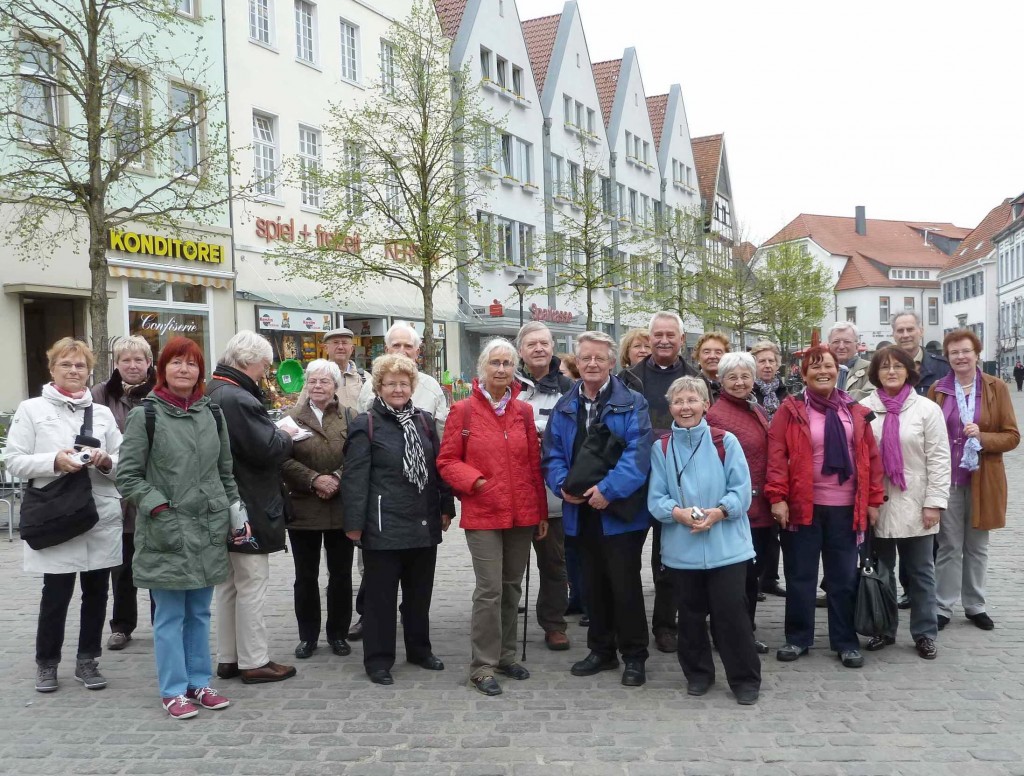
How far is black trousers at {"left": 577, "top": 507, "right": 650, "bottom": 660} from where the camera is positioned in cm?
529

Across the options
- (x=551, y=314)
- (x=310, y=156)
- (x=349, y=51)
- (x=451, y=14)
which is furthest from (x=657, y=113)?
(x=310, y=156)

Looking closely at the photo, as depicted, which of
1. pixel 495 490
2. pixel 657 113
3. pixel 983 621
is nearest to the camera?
pixel 495 490

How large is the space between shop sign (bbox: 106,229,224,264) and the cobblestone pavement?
1258cm

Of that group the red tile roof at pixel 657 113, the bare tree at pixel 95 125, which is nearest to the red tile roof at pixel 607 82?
the red tile roof at pixel 657 113

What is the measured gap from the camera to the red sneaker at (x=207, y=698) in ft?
16.0

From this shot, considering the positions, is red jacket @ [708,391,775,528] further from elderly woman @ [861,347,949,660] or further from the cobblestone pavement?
the cobblestone pavement

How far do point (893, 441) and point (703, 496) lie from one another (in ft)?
4.70

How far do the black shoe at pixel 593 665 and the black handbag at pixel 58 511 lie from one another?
2814mm

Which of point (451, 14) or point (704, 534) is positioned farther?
point (451, 14)

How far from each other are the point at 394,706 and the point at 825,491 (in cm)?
271

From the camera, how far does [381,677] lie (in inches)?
209

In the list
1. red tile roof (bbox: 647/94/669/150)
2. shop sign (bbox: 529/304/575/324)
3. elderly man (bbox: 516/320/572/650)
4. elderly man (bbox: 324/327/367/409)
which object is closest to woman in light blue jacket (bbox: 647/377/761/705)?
elderly man (bbox: 516/320/572/650)

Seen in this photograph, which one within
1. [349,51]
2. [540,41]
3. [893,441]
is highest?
[540,41]

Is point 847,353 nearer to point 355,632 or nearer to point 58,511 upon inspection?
point 355,632
